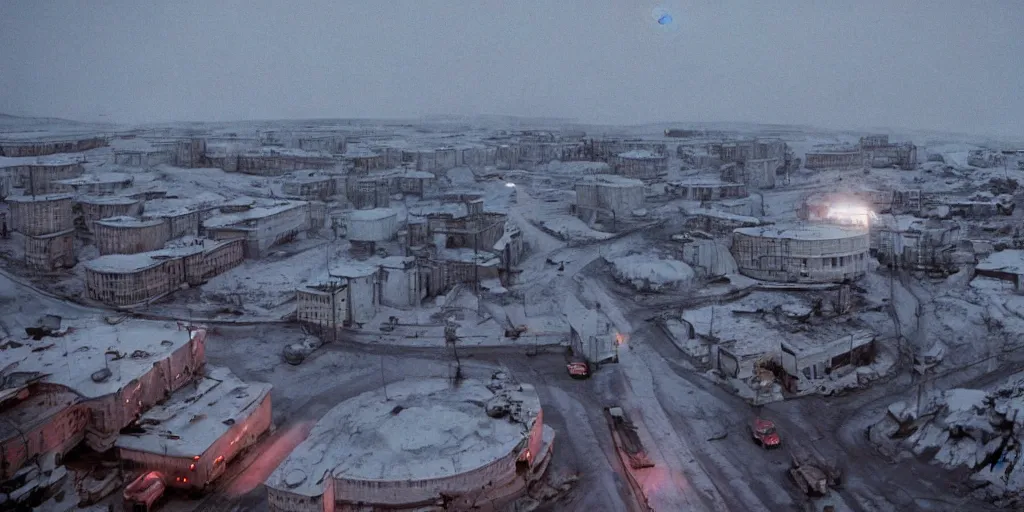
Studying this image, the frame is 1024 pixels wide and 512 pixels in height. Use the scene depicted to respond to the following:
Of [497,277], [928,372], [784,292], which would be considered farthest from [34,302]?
[928,372]

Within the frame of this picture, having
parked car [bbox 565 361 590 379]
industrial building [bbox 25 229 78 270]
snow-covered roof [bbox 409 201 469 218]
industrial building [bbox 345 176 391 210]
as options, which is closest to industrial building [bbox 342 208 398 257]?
snow-covered roof [bbox 409 201 469 218]

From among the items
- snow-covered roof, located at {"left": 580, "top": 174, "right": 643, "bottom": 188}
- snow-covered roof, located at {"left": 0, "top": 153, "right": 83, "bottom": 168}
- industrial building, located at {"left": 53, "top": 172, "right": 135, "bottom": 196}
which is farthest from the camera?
snow-covered roof, located at {"left": 0, "top": 153, "right": 83, "bottom": 168}

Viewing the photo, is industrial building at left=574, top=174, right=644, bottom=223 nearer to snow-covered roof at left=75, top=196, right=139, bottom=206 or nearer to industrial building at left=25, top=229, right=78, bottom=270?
snow-covered roof at left=75, top=196, right=139, bottom=206

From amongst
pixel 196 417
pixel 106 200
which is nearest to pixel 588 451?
pixel 196 417

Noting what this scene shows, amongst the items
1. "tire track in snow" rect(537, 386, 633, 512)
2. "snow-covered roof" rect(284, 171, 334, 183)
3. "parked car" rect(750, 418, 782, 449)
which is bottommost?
"tire track in snow" rect(537, 386, 633, 512)

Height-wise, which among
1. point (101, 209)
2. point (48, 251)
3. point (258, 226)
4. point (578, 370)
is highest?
point (101, 209)

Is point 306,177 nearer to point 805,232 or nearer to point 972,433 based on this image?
point 805,232

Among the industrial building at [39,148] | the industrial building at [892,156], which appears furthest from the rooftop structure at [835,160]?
the industrial building at [39,148]
